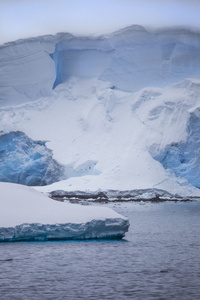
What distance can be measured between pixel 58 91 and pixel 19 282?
29.9 metres

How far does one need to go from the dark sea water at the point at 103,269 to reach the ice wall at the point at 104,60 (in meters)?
24.3

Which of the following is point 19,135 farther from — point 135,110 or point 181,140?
point 181,140

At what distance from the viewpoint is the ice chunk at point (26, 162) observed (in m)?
34.2

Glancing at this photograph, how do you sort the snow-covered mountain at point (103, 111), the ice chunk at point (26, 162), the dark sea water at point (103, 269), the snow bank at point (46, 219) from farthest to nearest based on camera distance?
the ice chunk at point (26, 162), the snow-covered mountain at point (103, 111), the snow bank at point (46, 219), the dark sea water at point (103, 269)

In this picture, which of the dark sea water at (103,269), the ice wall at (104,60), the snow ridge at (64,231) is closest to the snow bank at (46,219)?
the snow ridge at (64,231)

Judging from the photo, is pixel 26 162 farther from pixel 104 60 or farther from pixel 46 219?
pixel 46 219

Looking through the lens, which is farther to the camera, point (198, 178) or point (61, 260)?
point (198, 178)

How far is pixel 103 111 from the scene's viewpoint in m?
36.1

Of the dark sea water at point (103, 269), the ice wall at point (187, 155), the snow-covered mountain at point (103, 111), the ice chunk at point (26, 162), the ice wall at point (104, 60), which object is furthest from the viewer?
the ice wall at point (104, 60)

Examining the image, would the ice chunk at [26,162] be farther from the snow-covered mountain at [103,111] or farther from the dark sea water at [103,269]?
the dark sea water at [103,269]

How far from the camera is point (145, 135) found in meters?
33.8

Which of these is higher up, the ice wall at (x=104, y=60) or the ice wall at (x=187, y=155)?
the ice wall at (x=104, y=60)

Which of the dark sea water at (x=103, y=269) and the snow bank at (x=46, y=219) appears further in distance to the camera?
the snow bank at (x=46, y=219)

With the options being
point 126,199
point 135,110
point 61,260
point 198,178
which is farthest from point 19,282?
point 135,110
